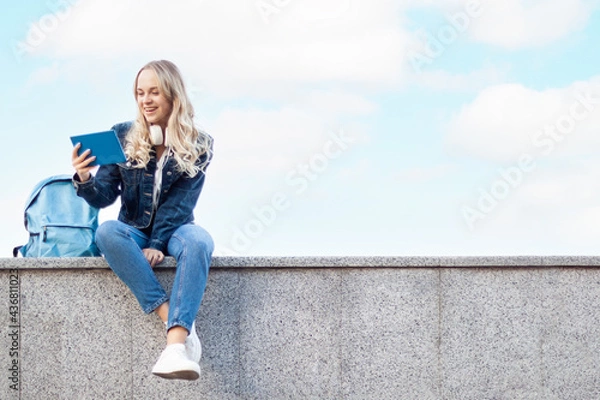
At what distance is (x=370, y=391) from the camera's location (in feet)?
12.9

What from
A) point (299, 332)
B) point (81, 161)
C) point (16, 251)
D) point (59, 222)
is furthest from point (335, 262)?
point (16, 251)

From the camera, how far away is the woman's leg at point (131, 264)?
351 cm

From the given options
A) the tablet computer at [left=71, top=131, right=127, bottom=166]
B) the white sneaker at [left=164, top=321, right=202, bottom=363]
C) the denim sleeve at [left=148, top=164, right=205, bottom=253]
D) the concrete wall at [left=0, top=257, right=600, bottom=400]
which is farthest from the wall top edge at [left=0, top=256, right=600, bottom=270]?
the tablet computer at [left=71, top=131, right=127, bottom=166]

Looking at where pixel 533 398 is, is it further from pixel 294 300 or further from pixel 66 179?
pixel 66 179

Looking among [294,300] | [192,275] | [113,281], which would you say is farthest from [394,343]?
[113,281]

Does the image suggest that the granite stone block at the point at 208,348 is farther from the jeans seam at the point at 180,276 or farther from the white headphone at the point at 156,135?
the white headphone at the point at 156,135

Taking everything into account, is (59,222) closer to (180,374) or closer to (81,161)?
(81,161)

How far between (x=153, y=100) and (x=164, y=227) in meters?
0.67

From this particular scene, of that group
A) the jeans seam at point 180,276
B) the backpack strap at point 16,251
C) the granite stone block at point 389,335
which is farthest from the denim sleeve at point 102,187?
the granite stone block at point 389,335

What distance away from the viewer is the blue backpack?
4.04 meters

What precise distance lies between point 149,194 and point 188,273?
571 millimetres

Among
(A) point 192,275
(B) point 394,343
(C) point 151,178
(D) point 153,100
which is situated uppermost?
(D) point 153,100

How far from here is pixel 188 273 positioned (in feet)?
11.2

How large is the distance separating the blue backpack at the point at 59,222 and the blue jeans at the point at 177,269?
51 cm
